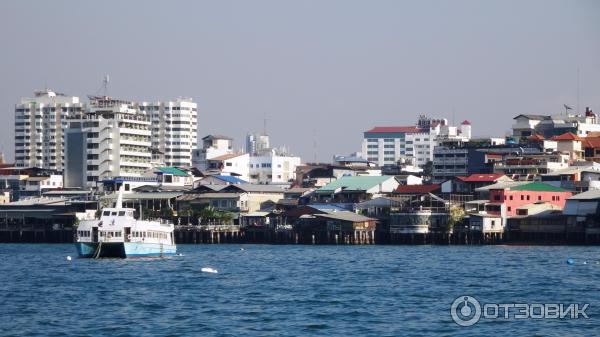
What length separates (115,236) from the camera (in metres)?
99.7

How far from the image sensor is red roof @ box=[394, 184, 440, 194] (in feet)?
519

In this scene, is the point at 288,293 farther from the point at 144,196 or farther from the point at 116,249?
the point at 144,196

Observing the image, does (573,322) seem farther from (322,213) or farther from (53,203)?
(53,203)

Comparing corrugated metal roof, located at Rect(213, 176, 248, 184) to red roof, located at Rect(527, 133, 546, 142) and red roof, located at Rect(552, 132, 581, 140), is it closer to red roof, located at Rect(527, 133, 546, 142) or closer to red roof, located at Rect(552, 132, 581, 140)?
red roof, located at Rect(527, 133, 546, 142)

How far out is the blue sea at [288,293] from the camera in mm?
57438

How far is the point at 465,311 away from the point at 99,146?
13741 centimetres

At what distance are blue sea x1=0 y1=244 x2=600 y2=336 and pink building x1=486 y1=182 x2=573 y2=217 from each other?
26.7 metres

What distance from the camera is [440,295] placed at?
7088cm

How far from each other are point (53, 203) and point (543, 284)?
324 ft

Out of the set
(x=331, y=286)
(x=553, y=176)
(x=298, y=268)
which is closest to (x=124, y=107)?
(x=553, y=176)

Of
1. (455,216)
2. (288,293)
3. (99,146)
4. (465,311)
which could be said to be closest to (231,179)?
(99,146)

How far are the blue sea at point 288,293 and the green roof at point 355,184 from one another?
50.0 m

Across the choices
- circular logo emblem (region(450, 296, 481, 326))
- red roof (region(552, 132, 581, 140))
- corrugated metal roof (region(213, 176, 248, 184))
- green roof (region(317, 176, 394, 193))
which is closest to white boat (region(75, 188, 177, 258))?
circular logo emblem (region(450, 296, 481, 326))

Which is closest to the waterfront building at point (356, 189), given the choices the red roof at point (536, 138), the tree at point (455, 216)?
the tree at point (455, 216)
